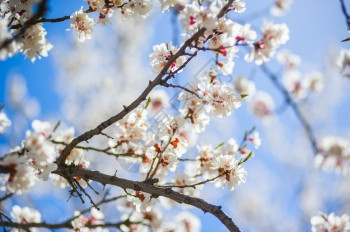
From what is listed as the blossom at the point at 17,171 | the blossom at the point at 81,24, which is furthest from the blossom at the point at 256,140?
the blossom at the point at 17,171

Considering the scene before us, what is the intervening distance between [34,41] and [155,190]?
4.61 feet

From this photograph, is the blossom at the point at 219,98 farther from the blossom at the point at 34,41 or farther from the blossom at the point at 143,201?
the blossom at the point at 34,41

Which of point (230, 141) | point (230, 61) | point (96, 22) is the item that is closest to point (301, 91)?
point (230, 141)

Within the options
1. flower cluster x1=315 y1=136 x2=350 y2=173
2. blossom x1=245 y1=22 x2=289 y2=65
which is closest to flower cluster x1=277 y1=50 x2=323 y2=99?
flower cluster x1=315 y1=136 x2=350 y2=173

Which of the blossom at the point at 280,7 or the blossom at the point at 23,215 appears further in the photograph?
the blossom at the point at 280,7

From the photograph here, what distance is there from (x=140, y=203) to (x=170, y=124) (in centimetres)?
65

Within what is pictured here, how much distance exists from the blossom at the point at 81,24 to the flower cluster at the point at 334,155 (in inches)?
158

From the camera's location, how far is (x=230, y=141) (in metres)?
3.00

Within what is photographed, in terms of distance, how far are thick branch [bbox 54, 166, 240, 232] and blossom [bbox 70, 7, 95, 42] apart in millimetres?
1073

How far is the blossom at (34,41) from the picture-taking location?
223cm

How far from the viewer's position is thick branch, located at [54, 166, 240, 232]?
1800 mm

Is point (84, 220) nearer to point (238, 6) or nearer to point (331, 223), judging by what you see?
point (331, 223)

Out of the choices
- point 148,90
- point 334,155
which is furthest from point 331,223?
point 334,155

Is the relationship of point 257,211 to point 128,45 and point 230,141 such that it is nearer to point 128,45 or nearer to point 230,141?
point 128,45
